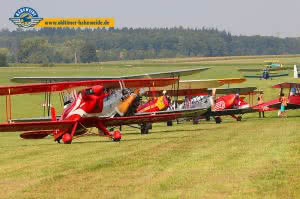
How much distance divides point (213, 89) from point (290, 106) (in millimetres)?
3824

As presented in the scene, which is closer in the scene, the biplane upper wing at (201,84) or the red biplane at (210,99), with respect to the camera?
the red biplane at (210,99)

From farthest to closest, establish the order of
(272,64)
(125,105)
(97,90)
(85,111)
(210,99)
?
(272,64) → (210,99) → (125,105) → (85,111) → (97,90)

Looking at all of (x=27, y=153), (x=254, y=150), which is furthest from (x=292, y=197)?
(x=27, y=153)

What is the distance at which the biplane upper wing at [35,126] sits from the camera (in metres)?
16.8

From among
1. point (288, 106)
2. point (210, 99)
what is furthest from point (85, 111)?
point (288, 106)

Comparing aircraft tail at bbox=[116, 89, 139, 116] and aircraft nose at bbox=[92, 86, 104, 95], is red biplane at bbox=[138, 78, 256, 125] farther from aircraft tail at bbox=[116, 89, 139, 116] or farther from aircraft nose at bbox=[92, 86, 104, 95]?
aircraft nose at bbox=[92, 86, 104, 95]

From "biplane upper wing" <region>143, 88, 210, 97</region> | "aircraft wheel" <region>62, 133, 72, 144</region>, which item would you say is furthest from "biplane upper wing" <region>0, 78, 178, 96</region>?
"biplane upper wing" <region>143, 88, 210, 97</region>

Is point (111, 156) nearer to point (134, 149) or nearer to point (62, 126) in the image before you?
point (134, 149)

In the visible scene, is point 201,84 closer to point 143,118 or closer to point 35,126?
point 143,118

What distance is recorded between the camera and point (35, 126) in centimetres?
1750

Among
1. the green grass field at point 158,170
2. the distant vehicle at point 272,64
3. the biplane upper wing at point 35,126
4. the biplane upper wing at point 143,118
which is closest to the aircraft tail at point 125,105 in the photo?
the biplane upper wing at point 143,118

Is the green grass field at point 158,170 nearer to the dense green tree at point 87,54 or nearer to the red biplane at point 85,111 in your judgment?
the red biplane at point 85,111

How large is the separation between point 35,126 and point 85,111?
4.30 ft

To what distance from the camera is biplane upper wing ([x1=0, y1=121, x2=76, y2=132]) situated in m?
16.8
